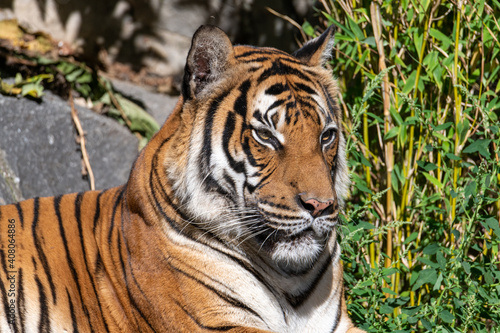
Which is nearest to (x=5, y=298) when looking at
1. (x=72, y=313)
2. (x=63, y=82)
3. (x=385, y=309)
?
(x=72, y=313)

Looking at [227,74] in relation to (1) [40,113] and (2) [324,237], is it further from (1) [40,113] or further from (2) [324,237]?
(1) [40,113]

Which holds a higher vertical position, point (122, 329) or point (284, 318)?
point (284, 318)

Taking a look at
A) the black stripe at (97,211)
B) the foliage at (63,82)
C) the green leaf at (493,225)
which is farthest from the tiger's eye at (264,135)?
the foliage at (63,82)

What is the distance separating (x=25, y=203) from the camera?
2535mm

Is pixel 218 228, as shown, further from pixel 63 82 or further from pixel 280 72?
pixel 63 82

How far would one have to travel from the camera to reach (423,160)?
280cm

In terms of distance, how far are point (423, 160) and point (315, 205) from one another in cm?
108

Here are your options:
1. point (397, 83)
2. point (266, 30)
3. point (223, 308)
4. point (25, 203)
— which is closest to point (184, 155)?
point (223, 308)

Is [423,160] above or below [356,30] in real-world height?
below

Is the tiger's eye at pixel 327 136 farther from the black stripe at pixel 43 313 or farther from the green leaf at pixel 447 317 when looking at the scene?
the black stripe at pixel 43 313

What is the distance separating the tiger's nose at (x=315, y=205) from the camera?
1.91m

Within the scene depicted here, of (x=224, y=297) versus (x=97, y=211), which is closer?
(x=224, y=297)

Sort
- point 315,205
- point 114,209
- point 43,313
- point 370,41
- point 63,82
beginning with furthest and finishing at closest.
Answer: point 63,82, point 370,41, point 114,209, point 43,313, point 315,205

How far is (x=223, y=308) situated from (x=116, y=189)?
2.57 ft
